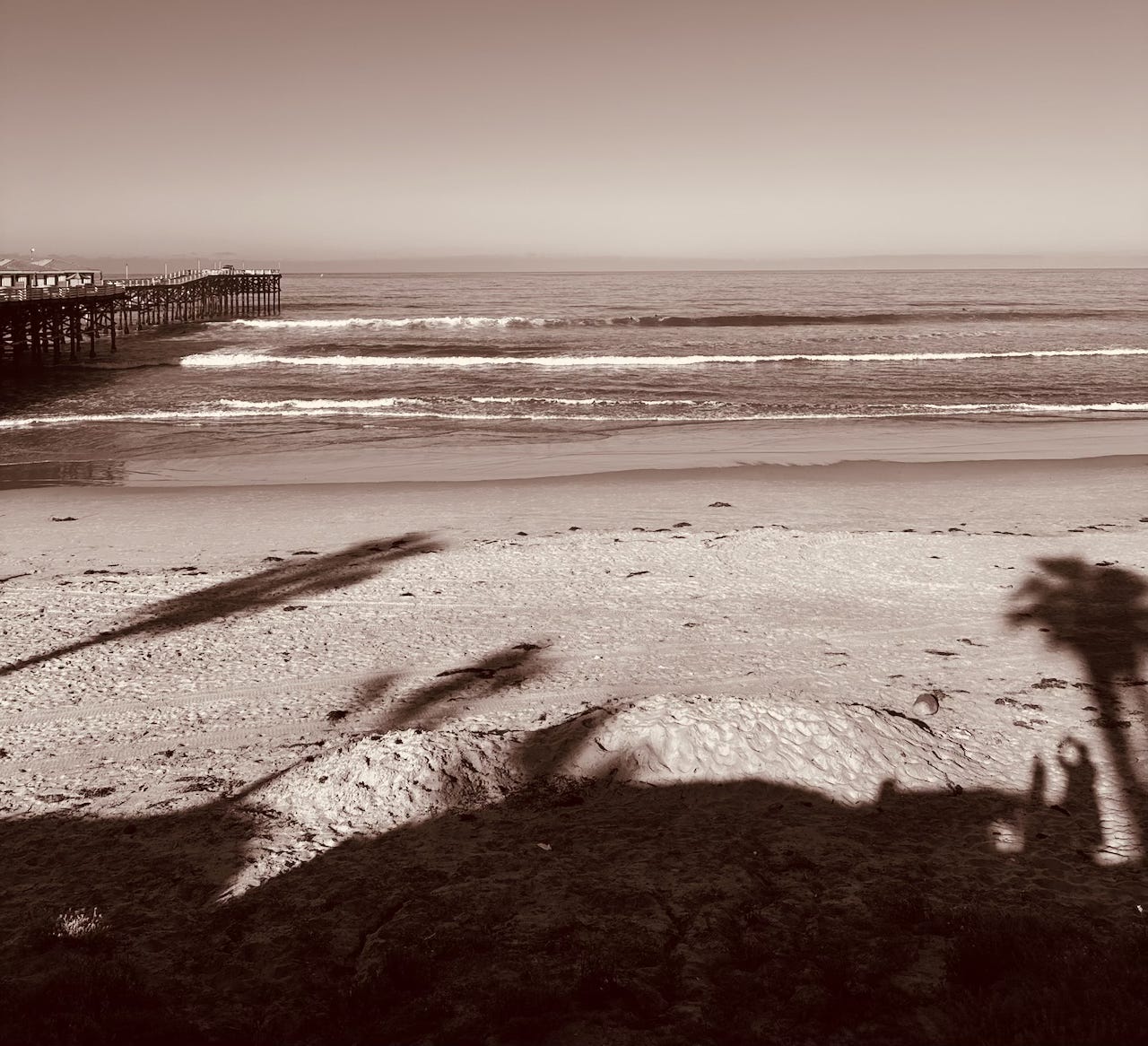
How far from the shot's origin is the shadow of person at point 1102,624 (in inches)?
250

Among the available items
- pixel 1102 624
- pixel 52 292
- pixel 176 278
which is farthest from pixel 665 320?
pixel 1102 624

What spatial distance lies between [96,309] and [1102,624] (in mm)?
45430

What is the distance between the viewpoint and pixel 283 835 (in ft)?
17.5

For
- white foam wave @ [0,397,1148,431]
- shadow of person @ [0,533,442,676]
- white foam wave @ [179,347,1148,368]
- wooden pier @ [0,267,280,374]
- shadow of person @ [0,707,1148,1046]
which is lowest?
shadow of person @ [0,707,1148,1046]

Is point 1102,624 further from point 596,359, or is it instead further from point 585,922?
point 596,359

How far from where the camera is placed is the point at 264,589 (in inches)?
392

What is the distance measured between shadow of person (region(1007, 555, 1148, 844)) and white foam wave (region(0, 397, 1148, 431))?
535 inches

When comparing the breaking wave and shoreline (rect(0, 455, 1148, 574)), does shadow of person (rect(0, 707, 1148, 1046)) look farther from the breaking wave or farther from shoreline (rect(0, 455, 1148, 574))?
the breaking wave

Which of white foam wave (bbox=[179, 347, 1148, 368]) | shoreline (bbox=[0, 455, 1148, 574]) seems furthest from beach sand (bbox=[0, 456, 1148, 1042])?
white foam wave (bbox=[179, 347, 1148, 368])

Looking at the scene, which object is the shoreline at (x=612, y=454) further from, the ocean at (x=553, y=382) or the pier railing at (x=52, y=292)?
the pier railing at (x=52, y=292)

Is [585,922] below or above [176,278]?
below

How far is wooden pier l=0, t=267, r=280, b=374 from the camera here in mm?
35062

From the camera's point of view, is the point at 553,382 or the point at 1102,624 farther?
the point at 553,382

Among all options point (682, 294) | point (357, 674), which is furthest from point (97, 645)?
point (682, 294)
